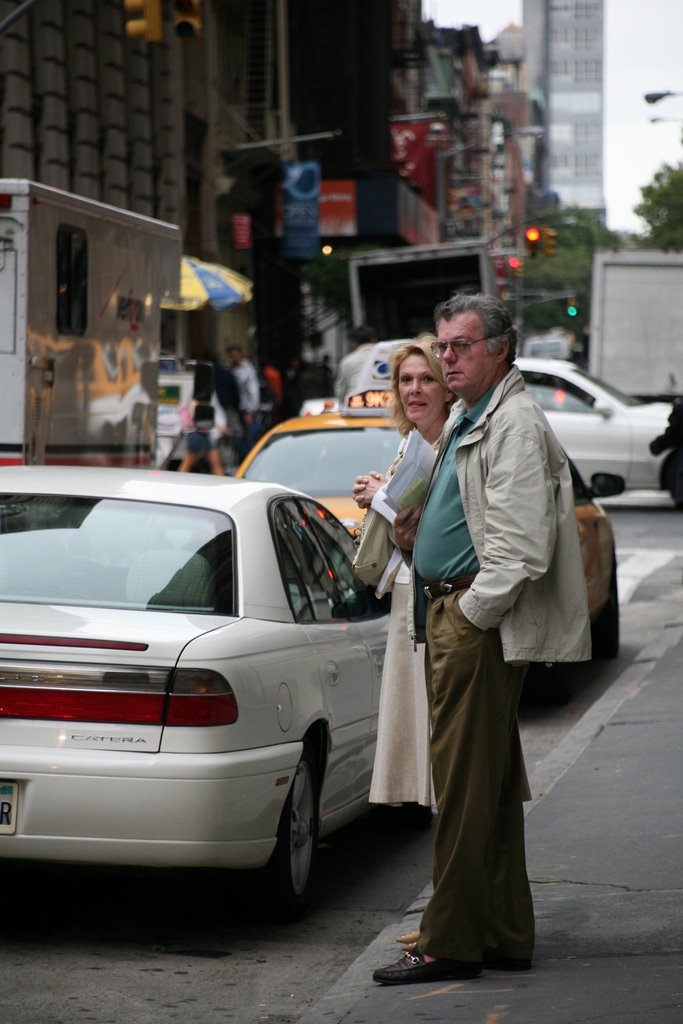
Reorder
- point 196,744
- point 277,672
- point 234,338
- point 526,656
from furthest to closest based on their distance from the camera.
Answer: point 234,338, point 277,672, point 196,744, point 526,656

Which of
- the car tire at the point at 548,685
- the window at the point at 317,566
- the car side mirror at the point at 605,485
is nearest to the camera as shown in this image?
the window at the point at 317,566

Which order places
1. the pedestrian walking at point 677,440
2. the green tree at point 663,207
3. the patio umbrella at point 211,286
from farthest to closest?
the green tree at point 663,207 < the patio umbrella at point 211,286 < the pedestrian walking at point 677,440

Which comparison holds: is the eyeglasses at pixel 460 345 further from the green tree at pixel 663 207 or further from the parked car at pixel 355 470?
the green tree at pixel 663 207

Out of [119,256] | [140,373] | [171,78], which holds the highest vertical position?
[171,78]

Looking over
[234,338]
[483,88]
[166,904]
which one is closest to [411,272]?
[234,338]

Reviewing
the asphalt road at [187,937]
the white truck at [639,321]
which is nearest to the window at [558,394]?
the white truck at [639,321]

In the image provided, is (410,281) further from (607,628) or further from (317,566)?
(317,566)

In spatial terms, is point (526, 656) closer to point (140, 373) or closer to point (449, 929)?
point (449, 929)

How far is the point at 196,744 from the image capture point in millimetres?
5285

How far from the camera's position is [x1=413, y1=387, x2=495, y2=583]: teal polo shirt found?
485cm

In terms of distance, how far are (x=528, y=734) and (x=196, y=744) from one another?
4.58 m

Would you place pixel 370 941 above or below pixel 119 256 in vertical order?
below

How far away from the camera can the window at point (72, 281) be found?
34.4ft

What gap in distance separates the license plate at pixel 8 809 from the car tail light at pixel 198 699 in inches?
19.9
